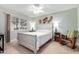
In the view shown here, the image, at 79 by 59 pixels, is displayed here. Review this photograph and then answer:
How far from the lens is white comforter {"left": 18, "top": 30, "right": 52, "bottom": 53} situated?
61.2 inches

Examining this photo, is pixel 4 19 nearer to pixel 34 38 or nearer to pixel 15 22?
pixel 15 22

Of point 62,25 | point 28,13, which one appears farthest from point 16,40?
point 62,25

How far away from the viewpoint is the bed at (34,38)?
1.55 metres

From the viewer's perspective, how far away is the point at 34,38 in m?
1.55

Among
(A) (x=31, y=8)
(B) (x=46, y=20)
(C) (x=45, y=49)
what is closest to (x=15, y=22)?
(A) (x=31, y=8)

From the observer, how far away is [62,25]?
1.56 metres

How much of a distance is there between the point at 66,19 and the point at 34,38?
27.8 inches

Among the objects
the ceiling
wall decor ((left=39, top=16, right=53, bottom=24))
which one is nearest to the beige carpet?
wall decor ((left=39, top=16, right=53, bottom=24))

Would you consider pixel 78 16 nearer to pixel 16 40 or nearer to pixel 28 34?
pixel 28 34

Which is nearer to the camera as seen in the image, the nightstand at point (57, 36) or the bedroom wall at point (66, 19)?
the bedroom wall at point (66, 19)

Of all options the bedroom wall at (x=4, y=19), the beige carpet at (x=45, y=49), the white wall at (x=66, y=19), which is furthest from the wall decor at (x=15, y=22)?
the white wall at (x=66, y=19)

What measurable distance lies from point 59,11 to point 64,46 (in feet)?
2.30

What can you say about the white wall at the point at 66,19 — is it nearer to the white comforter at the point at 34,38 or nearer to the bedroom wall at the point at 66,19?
the bedroom wall at the point at 66,19

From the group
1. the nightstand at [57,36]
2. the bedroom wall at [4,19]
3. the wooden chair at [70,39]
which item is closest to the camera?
the bedroom wall at [4,19]
